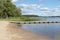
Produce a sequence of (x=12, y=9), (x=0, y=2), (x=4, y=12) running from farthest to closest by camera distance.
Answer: (x=12, y=9) < (x=4, y=12) < (x=0, y=2)

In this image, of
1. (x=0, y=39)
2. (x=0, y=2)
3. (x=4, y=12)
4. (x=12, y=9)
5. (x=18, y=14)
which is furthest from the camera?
(x=18, y=14)

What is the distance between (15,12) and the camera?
80.3 m

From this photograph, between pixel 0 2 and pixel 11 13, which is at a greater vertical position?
pixel 0 2

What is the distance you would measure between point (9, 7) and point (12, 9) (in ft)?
8.76

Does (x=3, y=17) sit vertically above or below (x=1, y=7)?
below

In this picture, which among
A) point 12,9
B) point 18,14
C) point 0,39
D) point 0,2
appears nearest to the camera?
point 0,39

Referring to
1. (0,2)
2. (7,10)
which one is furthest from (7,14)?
(0,2)

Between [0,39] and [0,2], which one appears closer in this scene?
[0,39]

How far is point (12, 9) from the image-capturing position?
252 ft

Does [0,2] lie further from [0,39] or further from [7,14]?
[0,39]

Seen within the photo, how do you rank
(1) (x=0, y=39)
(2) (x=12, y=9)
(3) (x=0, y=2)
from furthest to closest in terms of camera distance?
(2) (x=12, y=9), (3) (x=0, y=2), (1) (x=0, y=39)

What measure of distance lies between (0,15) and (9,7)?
5637mm

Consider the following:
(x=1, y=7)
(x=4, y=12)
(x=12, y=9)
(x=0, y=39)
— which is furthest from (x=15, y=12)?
(x=0, y=39)

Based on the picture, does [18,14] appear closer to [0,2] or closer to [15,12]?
[15,12]
